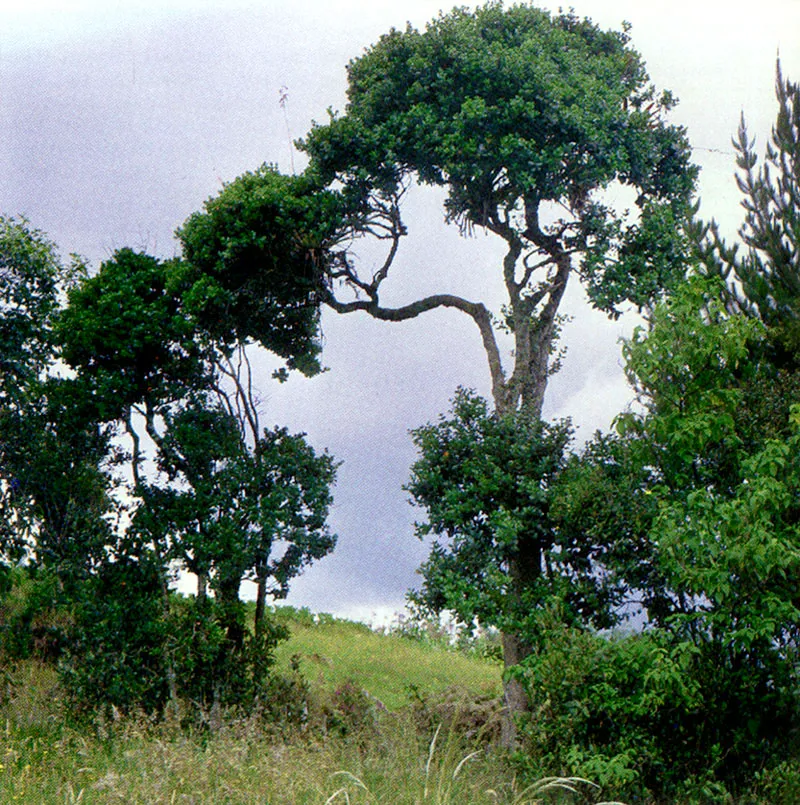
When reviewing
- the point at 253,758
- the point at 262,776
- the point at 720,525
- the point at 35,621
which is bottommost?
the point at 262,776

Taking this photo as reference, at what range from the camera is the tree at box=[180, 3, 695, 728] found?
60.1 ft

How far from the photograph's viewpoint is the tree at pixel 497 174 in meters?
18.3

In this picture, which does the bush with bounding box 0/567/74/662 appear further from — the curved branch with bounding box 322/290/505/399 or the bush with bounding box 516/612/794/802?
the bush with bounding box 516/612/794/802

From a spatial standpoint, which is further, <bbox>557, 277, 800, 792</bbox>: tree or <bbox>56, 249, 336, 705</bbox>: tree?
<bbox>56, 249, 336, 705</bbox>: tree

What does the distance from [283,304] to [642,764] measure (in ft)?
39.1

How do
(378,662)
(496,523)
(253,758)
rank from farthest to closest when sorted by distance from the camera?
(378,662) → (496,523) → (253,758)

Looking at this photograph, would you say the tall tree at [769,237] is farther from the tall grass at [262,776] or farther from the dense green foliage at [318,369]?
the tall grass at [262,776]

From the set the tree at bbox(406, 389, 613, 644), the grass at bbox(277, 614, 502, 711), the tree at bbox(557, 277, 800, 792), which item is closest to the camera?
the tree at bbox(557, 277, 800, 792)

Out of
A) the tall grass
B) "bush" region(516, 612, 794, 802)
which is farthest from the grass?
the tall grass

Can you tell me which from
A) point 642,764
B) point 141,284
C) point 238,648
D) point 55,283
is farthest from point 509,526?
point 55,283

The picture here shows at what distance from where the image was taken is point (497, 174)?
63.1 ft

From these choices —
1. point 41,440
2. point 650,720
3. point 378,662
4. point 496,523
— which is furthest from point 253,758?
point 378,662

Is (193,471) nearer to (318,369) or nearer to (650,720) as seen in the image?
(318,369)

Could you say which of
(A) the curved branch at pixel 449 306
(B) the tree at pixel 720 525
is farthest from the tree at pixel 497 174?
(B) the tree at pixel 720 525
